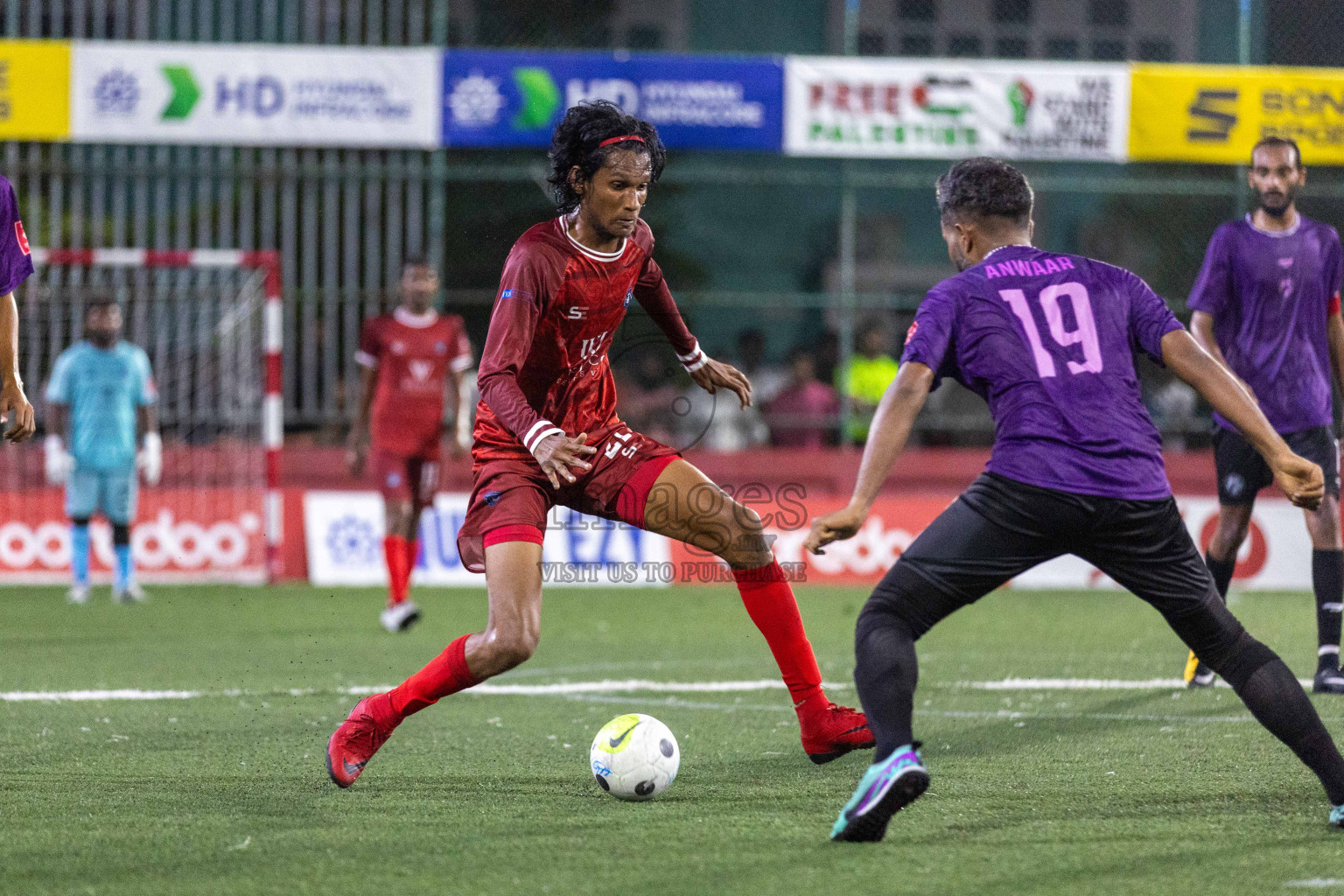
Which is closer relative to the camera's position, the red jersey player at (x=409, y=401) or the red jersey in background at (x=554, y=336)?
the red jersey in background at (x=554, y=336)

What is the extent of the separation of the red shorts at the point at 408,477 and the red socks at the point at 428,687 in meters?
5.96

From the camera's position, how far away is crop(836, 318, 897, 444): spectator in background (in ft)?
51.1

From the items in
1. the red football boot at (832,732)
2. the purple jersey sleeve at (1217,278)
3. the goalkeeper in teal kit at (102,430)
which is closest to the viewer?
the red football boot at (832,732)

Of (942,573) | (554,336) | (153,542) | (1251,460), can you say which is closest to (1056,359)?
(942,573)

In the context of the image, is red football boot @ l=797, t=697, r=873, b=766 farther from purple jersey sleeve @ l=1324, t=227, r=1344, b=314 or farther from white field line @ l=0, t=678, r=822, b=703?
purple jersey sleeve @ l=1324, t=227, r=1344, b=314

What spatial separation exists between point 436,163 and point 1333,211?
894cm

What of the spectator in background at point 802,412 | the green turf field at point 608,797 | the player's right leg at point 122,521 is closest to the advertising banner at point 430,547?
the player's right leg at point 122,521

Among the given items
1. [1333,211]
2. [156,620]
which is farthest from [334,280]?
[1333,211]

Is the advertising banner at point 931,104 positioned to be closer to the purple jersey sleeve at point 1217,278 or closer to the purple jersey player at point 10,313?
the purple jersey sleeve at point 1217,278

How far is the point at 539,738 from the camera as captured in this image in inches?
243

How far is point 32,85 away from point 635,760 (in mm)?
12443

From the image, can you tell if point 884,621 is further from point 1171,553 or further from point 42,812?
point 42,812

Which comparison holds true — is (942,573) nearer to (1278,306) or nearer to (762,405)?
(1278,306)

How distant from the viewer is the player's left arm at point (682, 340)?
5.73 meters
